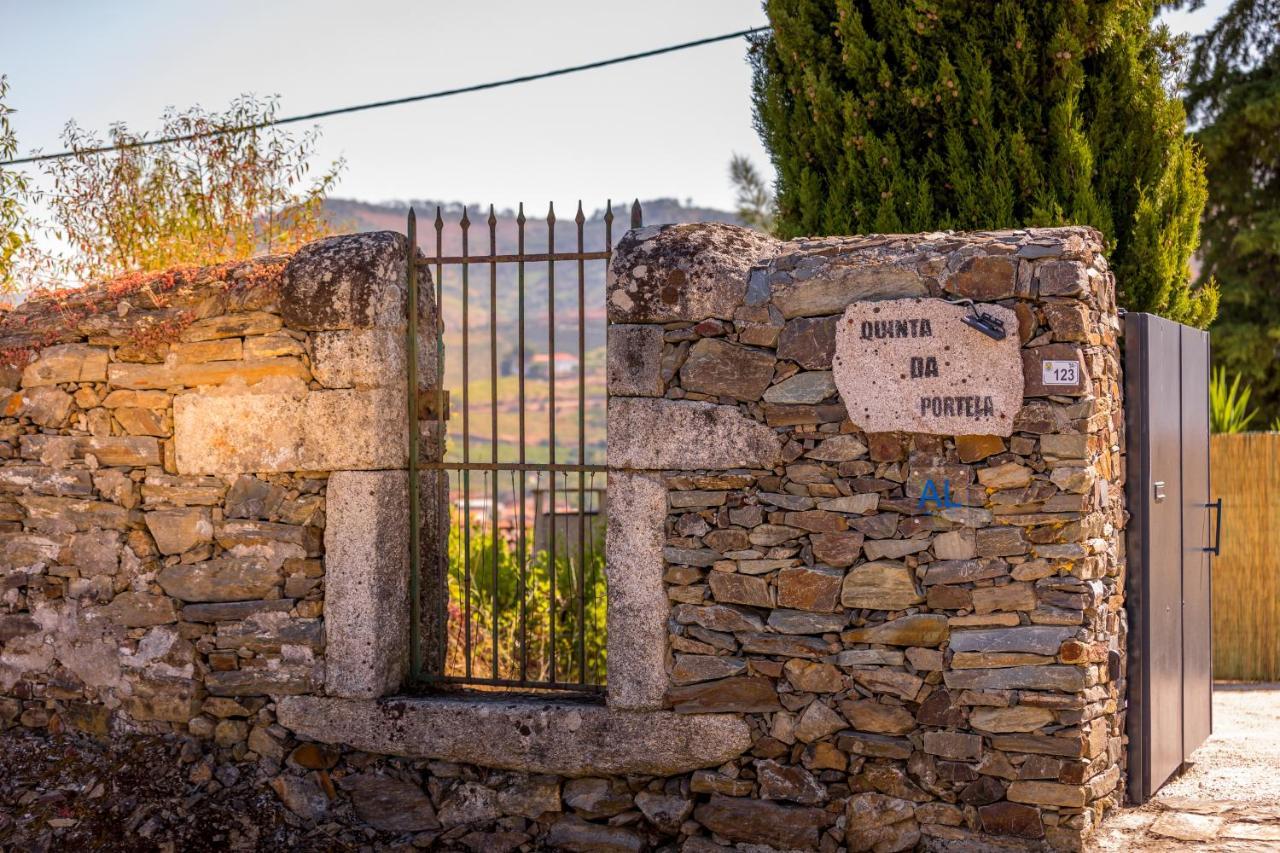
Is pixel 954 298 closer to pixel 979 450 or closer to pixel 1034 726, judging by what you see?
pixel 979 450

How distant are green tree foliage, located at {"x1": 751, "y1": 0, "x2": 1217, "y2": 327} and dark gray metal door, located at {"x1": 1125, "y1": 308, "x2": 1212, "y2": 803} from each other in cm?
101

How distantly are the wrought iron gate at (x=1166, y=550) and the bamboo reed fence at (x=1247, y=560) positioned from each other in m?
2.31

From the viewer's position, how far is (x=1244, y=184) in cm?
1148

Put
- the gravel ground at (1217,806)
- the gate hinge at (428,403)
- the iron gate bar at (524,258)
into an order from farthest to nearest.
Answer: the gate hinge at (428,403)
the iron gate bar at (524,258)
the gravel ground at (1217,806)

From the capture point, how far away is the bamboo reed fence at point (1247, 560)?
7.67 meters

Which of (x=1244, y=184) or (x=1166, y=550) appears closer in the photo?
(x=1166, y=550)

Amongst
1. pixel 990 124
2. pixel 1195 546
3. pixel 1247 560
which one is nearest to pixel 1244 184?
pixel 1247 560

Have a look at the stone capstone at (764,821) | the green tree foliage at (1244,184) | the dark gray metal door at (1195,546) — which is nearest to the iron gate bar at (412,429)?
the stone capstone at (764,821)

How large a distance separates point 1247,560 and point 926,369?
460cm

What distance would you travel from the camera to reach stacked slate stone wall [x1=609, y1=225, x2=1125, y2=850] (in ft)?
13.4

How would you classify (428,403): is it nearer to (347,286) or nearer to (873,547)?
(347,286)

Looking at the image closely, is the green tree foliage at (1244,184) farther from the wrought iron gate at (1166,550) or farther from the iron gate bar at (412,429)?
the iron gate bar at (412,429)

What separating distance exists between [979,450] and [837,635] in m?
0.80

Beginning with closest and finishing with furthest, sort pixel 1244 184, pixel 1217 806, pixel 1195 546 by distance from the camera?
pixel 1217 806, pixel 1195 546, pixel 1244 184
